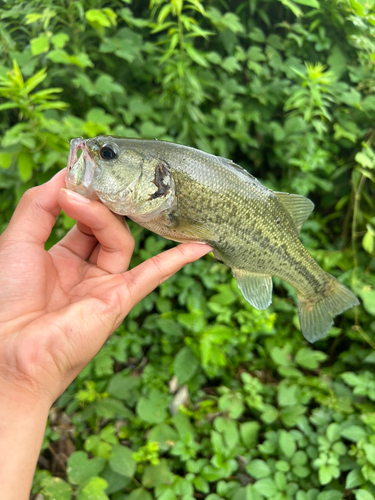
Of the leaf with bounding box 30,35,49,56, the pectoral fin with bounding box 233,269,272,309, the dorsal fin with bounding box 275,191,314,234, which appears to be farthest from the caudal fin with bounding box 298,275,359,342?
the leaf with bounding box 30,35,49,56

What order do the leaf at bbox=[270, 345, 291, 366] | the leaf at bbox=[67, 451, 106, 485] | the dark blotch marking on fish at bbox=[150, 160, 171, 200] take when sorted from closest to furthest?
the dark blotch marking on fish at bbox=[150, 160, 171, 200], the leaf at bbox=[67, 451, 106, 485], the leaf at bbox=[270, 345, 291, 366]

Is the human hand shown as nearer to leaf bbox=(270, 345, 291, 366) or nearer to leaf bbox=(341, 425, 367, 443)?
leaf bbox=(270, 345, 291, 366)

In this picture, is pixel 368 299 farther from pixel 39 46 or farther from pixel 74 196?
pixel 39 46

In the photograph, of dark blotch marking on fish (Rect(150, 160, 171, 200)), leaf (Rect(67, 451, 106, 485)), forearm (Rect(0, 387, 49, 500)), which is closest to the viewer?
forearm (Rect(0, 387, 49, 500))

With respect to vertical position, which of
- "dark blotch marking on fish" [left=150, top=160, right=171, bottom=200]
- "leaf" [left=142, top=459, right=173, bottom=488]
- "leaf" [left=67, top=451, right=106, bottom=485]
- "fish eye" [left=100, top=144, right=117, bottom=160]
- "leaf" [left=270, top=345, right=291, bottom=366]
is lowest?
"leaf" [left=142, top=459, right=173, bottom=488]

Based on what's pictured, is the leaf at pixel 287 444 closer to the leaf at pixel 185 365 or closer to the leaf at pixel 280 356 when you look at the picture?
the leaf at pixel 280 356

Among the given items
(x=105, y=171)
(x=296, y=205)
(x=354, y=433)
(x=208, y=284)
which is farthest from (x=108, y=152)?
(x=354, y=433)

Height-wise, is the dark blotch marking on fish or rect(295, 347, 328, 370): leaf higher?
the dark blotch marking on fish
